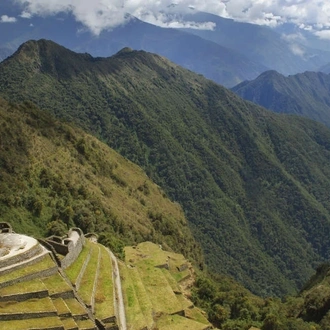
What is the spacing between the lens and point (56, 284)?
119ft

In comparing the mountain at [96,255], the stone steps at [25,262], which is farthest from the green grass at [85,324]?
the stone steps at [25,262]

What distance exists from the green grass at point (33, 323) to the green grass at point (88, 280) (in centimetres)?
567

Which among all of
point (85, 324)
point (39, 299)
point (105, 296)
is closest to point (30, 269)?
point (39, 299)

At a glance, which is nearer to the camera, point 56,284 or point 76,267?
point 56,284

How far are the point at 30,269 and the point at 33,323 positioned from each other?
5.86 m

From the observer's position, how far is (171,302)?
48.3 metres

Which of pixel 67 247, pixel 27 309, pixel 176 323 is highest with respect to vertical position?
pixel 67 247

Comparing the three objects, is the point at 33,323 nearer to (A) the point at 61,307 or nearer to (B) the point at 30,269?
(A) the point at 61,307

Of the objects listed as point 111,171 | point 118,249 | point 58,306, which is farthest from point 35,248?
point 111,171

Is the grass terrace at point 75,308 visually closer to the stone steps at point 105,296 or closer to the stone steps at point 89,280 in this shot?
the stone steps at point 89,280

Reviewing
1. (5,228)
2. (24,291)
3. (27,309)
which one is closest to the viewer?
(27,309)

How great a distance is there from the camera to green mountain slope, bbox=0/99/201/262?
73.4 m

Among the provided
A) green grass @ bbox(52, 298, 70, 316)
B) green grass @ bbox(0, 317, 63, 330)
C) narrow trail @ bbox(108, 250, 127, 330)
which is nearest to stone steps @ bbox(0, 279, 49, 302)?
green grass @ bbox(52, 298, 70, 316)

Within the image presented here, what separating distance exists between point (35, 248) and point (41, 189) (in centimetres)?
4481
